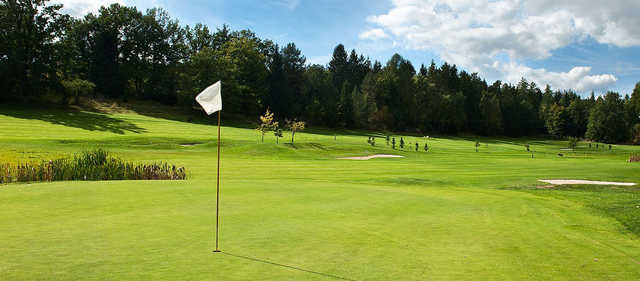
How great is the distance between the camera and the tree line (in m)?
61.4

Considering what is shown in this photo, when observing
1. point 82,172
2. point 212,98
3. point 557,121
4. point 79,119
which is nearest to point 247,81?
point 79,119

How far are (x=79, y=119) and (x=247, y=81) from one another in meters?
38.8

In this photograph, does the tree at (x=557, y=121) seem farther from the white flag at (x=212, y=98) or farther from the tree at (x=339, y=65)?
the white flag at (x=212, y=98)

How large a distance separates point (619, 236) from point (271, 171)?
1680 centimetres

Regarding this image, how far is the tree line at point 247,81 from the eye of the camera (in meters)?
61.4

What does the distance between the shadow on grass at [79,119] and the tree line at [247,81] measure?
555cm

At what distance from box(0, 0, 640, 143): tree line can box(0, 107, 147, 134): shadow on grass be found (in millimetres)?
5554

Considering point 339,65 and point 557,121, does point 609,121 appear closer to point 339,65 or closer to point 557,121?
point 557,121

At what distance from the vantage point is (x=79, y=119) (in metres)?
54.0

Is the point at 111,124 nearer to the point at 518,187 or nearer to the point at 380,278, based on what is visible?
the point at 518,187

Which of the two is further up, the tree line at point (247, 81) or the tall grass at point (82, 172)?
the tree line at point (247, 81)

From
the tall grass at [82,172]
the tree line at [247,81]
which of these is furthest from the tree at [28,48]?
the tall grass at [82,172]

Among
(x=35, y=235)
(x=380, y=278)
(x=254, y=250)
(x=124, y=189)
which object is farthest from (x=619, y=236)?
(x=124, y=189)

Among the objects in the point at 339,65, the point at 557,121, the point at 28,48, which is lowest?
the point at 557,121
